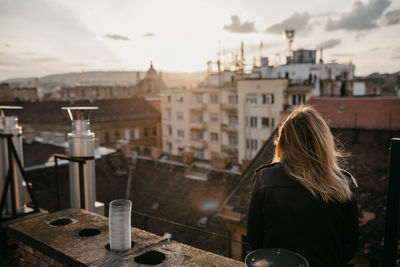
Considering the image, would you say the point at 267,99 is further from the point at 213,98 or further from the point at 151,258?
the point at 151,258

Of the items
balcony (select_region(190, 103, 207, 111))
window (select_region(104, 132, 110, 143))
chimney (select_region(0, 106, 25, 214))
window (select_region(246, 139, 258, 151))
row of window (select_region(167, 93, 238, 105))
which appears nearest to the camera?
chimney (select_region(0, 106, 25, 214))

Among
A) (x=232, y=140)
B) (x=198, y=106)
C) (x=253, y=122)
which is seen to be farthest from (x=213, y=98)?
(x=253, y=122)

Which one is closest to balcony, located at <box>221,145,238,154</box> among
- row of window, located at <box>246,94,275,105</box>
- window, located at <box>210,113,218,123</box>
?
window, located at <box>210,113,218,123</box>

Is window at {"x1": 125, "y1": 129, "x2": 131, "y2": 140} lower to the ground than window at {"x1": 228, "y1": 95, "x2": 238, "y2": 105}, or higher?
lower

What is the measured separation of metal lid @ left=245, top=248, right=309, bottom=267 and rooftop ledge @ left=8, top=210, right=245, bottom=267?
738 mm

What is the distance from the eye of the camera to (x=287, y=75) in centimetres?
5366

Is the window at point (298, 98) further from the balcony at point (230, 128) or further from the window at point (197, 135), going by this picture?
the window at point (197, 135)

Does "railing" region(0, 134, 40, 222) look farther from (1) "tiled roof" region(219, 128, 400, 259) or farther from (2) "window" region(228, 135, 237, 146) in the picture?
(2) "window" region(228, 135, 237, 146)

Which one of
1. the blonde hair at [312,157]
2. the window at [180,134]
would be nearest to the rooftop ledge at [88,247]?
the blonde hair at [312,157]

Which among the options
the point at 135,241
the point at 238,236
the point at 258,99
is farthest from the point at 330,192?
the point at 258,99

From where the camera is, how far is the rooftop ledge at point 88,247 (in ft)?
9.68

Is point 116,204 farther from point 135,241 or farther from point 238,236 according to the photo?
point 238,236

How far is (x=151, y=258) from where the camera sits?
9.73ft

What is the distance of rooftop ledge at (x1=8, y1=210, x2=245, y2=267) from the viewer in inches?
116
